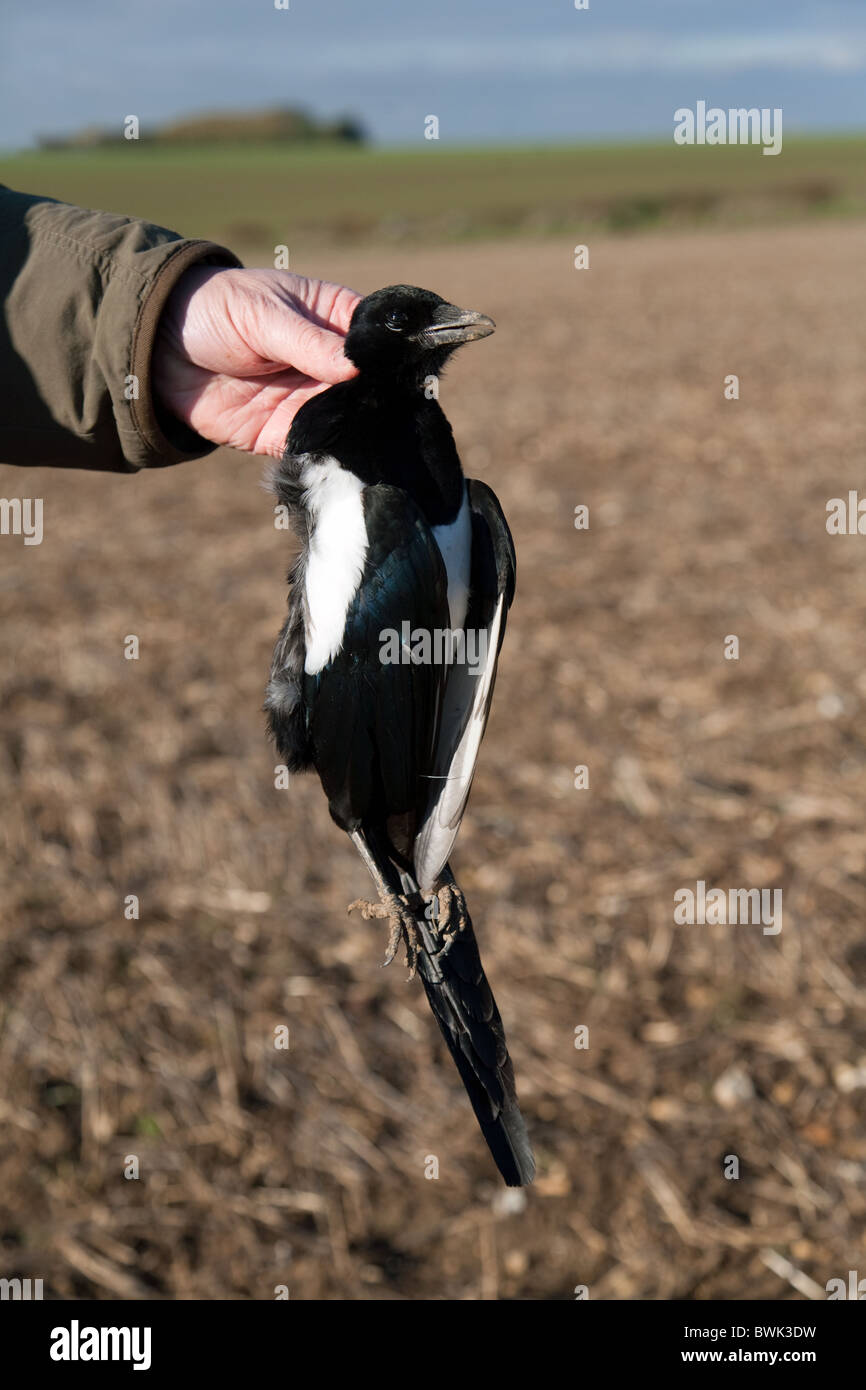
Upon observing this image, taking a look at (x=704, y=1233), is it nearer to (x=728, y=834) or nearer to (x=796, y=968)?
(x=796, y=968)

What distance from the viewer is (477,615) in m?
2.13

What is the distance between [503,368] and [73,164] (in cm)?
4977

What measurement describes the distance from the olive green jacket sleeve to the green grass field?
36548 mm

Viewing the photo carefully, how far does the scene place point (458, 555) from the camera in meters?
2.04

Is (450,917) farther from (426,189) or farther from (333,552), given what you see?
(426,189)

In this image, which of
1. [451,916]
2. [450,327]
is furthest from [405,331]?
[451,916]

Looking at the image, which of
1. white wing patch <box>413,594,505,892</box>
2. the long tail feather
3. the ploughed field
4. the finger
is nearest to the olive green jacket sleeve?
the finger

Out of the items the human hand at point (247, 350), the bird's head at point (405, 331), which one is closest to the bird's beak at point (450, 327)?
the bird's head at point (405, 331)

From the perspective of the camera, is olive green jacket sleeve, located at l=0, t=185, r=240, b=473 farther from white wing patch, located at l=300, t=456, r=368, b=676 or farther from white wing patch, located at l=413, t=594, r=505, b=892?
white wing patch, located at l=413, t=594, r=505, b=892

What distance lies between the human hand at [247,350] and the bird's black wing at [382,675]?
34 centimetres

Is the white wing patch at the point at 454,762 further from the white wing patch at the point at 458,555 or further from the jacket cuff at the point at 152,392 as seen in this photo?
the jacket cuff at the point at 152,392

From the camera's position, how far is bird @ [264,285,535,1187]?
1963 millimetres

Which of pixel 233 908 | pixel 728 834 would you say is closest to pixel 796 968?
pixel 728 834

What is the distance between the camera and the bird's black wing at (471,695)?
204cm
